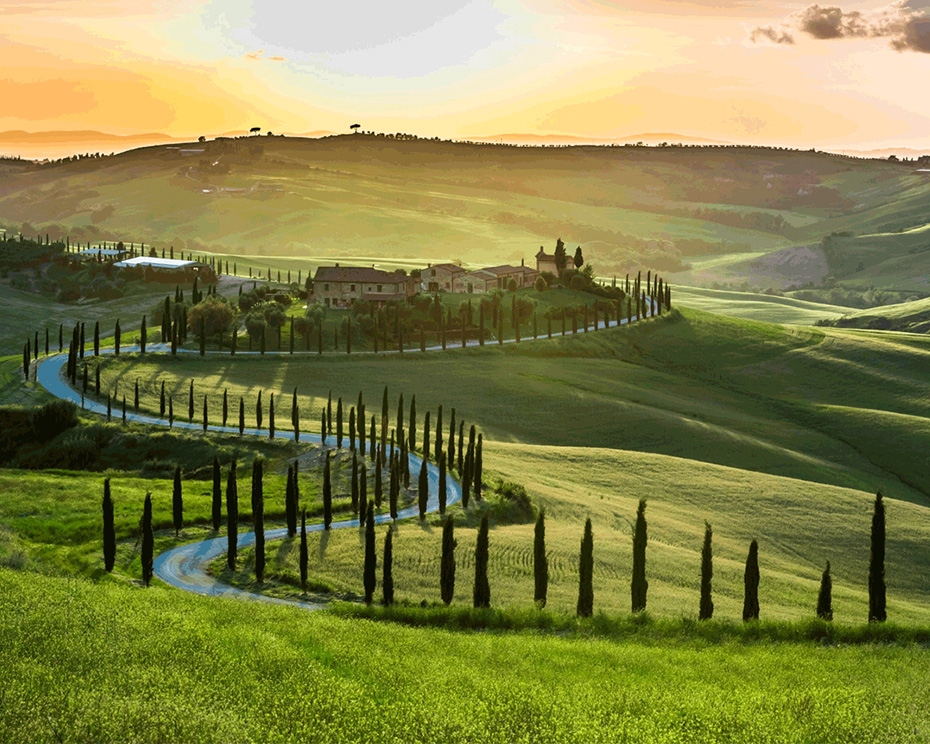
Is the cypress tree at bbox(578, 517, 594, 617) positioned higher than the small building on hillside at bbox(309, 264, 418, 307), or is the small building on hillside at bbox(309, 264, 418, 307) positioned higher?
→ the small building on hillside at bbox(309, 264, 418, 307)

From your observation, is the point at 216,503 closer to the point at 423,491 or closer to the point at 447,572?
the point at 423,491

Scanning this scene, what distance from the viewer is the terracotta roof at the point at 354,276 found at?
168 meters

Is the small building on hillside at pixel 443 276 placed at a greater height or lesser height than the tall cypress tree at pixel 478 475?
greater

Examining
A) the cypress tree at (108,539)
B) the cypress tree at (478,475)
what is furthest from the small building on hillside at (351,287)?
the cypress tree at (108,539)

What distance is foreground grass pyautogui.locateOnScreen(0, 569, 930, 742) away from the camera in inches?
921

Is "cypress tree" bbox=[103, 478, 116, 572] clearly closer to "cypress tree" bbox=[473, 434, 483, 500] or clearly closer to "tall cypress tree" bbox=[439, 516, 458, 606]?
"tall cypress tree" bbox=[439, 516, 458, 606]

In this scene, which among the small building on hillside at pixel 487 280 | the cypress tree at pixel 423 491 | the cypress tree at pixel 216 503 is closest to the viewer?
the cypress tree at pixel 216 503

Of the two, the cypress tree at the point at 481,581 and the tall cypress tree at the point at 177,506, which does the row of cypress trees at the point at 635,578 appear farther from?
the tall cypress tree at the point at 177,506

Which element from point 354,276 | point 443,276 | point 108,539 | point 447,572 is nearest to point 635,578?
point 447,572

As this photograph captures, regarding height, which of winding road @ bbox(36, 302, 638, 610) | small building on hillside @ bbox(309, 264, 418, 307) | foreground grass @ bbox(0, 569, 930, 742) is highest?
small building on hillside @ bbox(309, 264, 418, 307)

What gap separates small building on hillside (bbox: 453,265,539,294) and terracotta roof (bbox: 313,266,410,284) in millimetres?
20532

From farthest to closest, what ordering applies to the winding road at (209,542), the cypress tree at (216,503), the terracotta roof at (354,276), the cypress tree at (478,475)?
the terracotta roof at (354,276), the cypress tree at (478,475), the cypress tree at (216,503), the winding road at (209,542)

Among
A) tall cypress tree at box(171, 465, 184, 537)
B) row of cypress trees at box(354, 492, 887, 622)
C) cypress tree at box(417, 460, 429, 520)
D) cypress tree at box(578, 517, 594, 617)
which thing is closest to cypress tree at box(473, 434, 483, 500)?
cypress tree at box(417, 460, 429, 520)

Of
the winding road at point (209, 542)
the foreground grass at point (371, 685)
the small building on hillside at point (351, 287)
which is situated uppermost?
the small building on hillside at point (351, 287)
